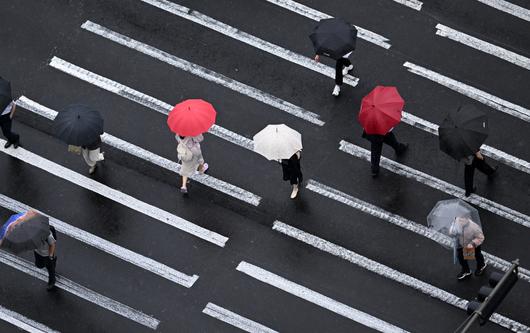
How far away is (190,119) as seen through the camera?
20.6 m

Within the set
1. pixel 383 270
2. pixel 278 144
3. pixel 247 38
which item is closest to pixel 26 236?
pixel 278 144

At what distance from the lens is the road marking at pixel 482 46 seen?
934 inches

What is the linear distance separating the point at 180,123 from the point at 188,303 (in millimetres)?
3214

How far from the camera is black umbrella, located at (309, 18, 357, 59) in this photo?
21719 mm

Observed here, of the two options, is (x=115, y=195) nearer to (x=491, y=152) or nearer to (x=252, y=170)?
(x=252, y=170)

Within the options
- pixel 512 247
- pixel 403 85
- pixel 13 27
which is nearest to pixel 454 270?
pixel 512 247

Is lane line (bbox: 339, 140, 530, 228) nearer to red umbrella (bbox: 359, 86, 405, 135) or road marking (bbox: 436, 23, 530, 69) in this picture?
red umbrella (bbox: 359, 86, 405, 135)

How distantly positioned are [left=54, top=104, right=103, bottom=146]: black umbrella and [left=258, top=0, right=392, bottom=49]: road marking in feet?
18.2

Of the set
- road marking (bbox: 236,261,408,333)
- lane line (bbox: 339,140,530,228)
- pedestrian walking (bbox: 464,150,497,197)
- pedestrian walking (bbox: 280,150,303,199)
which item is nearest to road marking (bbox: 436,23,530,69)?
pedestrian walking (bbox: 464,150,497,197)

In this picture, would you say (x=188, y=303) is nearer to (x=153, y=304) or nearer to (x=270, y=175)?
(x=153, y=304)

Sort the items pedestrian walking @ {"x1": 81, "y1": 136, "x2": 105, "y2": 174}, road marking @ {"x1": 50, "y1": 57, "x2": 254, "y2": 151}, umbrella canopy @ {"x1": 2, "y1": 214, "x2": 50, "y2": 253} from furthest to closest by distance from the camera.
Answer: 1. road marking @ {"x1": 50, "y1": 57, "x2": 254, "y2": 151}
2. pedestrian walking @ {"x1": 81, "y1": 136, "x2": 105, "y2": 174}
3. umbrella canopy @ {"x1": 2, "y1": 214, "x2": 50, "y2": 253}

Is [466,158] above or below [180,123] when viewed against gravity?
above

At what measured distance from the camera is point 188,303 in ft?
68.4

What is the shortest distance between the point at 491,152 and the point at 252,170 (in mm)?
4589
